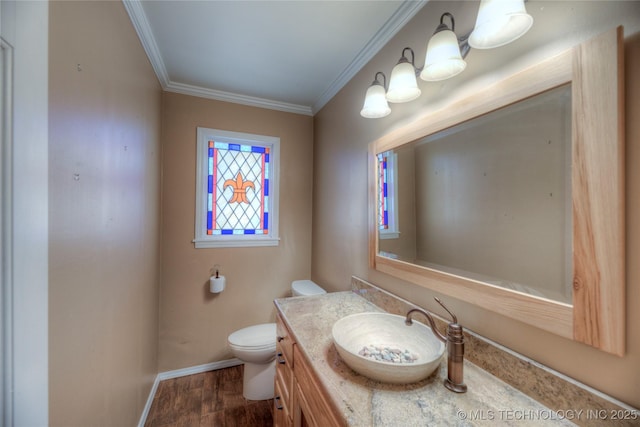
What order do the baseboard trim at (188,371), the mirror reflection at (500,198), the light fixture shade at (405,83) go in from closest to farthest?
the mirror reflection at (500,198)
the light fixture shade at (405,83)
the baseboard trim at (188,371)

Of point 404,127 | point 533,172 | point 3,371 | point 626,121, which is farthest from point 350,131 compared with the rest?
point 3,371

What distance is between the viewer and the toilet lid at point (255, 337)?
1.80m

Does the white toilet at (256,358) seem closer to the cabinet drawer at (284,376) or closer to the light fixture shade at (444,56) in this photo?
the cabinet drawer at (284,376)

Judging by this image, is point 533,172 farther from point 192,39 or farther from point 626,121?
point 192,39

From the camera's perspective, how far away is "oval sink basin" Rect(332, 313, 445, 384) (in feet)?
2.47

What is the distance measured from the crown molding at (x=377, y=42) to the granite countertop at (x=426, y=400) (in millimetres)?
1579

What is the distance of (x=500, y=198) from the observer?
2.82ft

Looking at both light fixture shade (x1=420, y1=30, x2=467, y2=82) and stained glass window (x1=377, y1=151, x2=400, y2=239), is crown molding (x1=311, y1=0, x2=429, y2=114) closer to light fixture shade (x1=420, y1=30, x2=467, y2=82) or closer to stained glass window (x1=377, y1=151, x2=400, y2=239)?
light fixture shade (x1=420, y1=30, x2=467, y2=82)

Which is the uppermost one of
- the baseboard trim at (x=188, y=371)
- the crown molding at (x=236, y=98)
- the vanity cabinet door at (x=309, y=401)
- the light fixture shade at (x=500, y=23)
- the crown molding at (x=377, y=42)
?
the crown molding at (x=236, y=98)

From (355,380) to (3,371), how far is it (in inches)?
38.6

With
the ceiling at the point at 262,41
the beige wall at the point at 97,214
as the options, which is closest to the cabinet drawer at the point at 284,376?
the beige wall at the point at 97,214

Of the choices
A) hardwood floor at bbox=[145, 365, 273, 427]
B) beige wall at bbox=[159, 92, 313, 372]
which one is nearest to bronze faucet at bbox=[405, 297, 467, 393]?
hardwood floor at bbox=[145, 365, 273, 427]

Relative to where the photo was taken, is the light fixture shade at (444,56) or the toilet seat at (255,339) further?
the toilet seat at (255,339)

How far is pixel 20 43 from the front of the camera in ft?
2.22
